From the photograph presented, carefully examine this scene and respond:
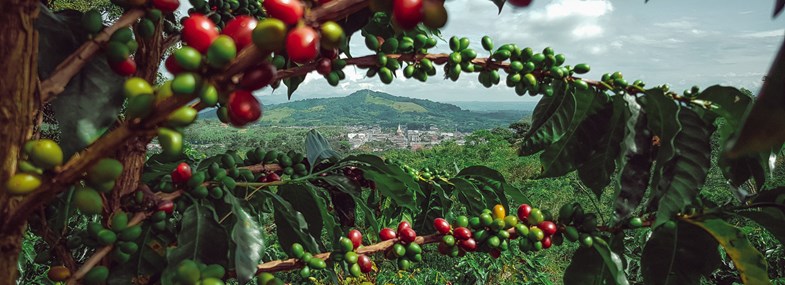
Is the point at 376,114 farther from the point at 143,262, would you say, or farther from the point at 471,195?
the point at 143,262

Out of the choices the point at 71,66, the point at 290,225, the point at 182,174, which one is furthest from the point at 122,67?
the point at 290,225

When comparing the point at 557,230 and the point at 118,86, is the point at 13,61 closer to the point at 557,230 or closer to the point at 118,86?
the point at 118,86

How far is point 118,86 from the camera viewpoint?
60 cm

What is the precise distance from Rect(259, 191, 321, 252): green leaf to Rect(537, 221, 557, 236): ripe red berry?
470mm

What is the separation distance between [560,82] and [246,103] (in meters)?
0.80

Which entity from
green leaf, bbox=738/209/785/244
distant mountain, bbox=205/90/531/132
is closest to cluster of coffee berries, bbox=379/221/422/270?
green leaf, bbox=738/209/785/244

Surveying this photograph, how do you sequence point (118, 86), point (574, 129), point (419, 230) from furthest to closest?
point (419, 230) → point (574, 129) → point (118, 86)

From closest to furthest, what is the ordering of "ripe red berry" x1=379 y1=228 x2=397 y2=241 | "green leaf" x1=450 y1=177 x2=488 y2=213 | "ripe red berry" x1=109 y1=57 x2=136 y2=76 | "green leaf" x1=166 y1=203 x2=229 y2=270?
1. "ripe red berry" x1=109 y1=57 x2=136 y2=76
2. "green leaf" x1=166 y1=203 x2=229 y2=270
3. "ripe red berry" x1=379 y1=228 x2=397 y2=241
4. "green leaf" x1=450 y1=177 x2=488 y2=213

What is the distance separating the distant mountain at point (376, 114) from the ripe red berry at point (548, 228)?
8357 centimetres

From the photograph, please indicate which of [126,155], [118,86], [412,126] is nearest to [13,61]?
[118,86]

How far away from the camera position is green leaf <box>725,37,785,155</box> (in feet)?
0.77

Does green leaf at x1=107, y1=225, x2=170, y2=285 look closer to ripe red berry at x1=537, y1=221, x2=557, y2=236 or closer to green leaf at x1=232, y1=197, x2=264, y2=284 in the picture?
green leaf at x1=232, y1=197, x2=264, y2=284

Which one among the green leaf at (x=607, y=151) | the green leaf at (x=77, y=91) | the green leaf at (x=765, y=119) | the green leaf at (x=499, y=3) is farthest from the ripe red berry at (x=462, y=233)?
the green leaf at (x=765, y=119)

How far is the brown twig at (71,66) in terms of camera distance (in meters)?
0.53
